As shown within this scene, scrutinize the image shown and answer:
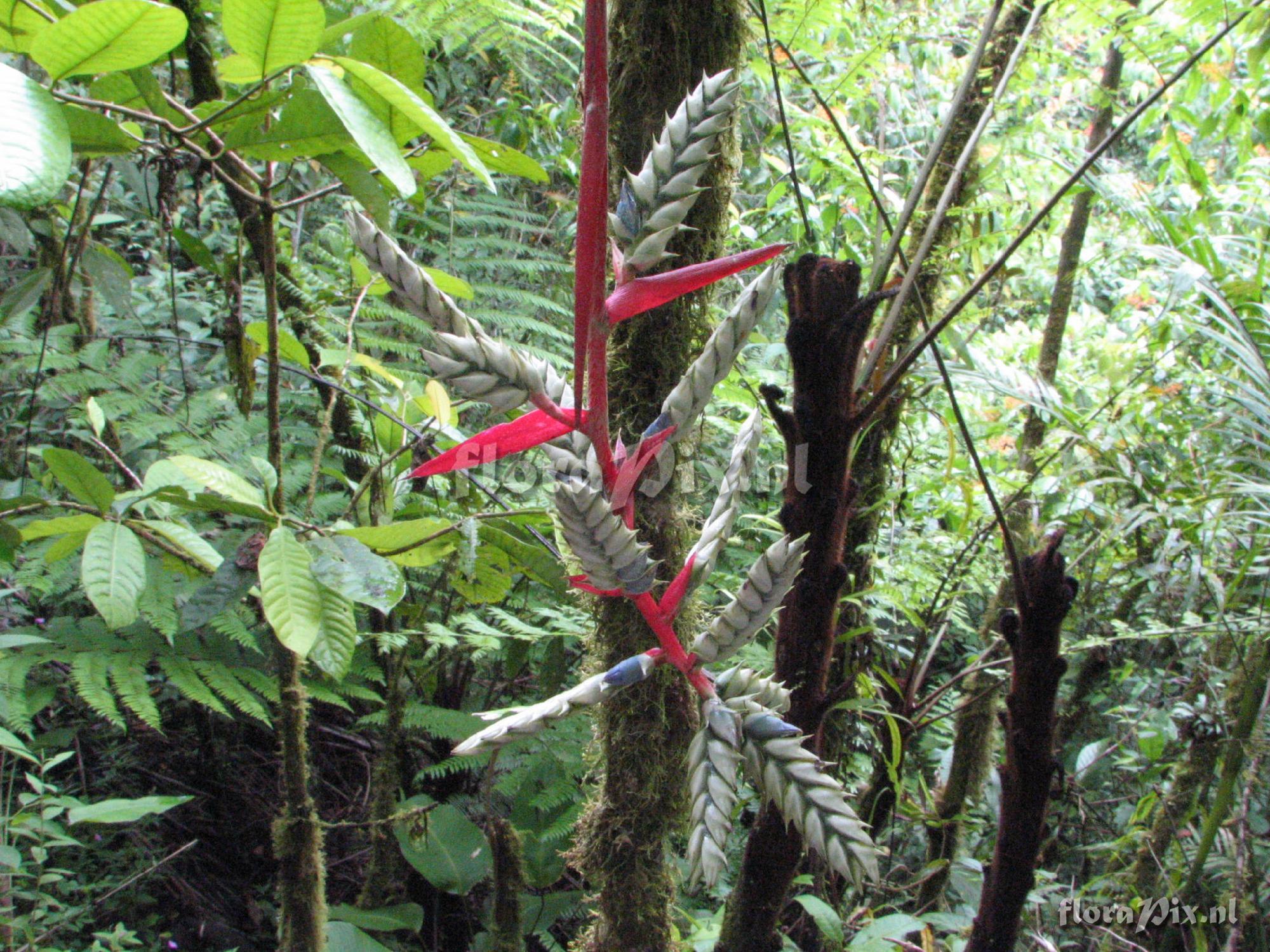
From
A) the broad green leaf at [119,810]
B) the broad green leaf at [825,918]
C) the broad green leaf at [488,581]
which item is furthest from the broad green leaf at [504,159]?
the broad green leaf at [119,810]

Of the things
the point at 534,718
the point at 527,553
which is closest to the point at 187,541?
the point at 527,553

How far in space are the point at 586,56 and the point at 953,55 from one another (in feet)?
11.0

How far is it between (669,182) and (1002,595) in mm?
1657

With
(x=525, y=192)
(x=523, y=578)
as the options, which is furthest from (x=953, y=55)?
(x=523, y=578)

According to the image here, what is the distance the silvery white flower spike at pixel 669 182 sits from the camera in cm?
37

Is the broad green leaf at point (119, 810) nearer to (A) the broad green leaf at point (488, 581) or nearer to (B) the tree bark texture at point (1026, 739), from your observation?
(A) the broad green leaf at point (488, 581)

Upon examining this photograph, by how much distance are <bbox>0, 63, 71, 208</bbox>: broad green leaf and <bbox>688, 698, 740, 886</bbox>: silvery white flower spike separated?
440mm

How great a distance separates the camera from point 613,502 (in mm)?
408

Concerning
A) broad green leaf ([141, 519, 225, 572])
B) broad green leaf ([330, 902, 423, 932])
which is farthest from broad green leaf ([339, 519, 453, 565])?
broad green leaf ([330, 902, 423, 932])

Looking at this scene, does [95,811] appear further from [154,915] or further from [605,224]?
[605,224]

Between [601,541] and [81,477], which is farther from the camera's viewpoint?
[81,477]

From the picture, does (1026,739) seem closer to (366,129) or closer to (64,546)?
(366,129)

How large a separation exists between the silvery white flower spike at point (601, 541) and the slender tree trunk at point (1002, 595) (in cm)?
120

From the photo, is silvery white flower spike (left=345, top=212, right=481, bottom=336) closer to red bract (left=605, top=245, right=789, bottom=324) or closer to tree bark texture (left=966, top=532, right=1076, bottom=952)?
red bract (left=605, top=245, right=789, bottom=324)
